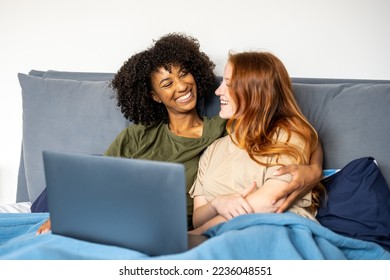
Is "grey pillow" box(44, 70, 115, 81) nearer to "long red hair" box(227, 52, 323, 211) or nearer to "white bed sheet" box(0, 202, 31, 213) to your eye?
"white bed sheet" box(0, 202, 31, 213)

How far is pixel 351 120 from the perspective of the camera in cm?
→ 178

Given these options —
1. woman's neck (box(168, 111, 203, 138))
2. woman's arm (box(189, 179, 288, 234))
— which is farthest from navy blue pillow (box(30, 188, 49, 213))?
woman's arm (box(189, 179, 288, 234))

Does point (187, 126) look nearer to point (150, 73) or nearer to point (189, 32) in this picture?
point (150, 73)

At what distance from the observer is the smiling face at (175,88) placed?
1.92 m

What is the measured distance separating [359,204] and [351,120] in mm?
324

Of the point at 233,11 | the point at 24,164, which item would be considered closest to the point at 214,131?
the point at 233,11

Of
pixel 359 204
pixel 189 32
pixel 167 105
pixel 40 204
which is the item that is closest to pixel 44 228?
pixel 40 204

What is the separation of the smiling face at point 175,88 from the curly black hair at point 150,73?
0.03m

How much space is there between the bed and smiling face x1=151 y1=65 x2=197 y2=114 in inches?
6.1

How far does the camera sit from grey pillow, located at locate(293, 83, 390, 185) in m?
1.74

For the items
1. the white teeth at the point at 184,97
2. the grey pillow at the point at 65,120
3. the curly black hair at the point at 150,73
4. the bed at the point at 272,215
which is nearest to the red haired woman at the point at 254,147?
the bed at the point at 272,215

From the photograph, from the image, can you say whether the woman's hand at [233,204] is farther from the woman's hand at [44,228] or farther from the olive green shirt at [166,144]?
the woman's hand at [44,228]
